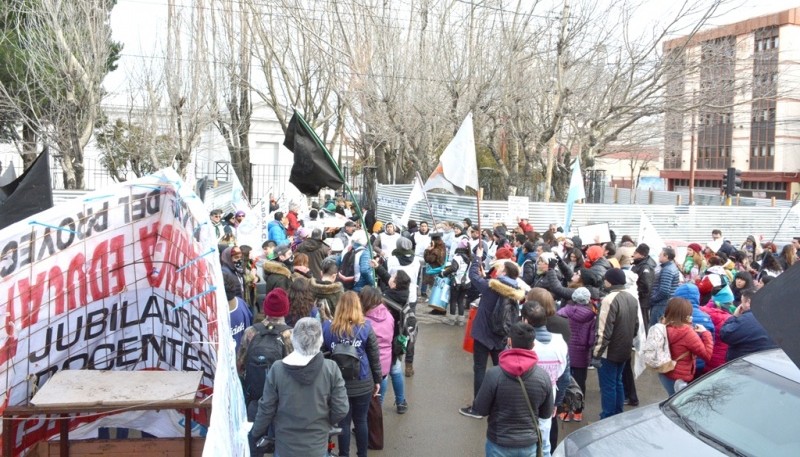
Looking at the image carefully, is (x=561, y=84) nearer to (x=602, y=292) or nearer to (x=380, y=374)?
(x=602, y=292)

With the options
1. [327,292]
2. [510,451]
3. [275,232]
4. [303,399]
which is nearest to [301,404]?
[303,399]

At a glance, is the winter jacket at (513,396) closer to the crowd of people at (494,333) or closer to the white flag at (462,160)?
the crowd of people at (494,333)

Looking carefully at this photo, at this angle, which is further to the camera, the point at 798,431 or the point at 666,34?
the point at 666,34

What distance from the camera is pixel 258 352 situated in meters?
5.23

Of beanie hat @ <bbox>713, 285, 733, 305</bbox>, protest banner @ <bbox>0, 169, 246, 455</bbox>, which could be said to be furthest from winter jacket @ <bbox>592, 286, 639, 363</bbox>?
protest banner @ <bbox>0, 169, 246, 455</bbox>

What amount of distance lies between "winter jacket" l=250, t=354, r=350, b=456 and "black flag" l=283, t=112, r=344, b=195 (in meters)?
3.11

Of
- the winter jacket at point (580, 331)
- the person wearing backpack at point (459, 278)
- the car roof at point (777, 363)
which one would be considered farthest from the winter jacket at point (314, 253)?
the car roof at point (777, 363)

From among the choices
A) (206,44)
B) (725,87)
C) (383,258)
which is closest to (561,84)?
(725,87)

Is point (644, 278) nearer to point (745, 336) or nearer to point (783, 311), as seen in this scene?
point (745, 336)

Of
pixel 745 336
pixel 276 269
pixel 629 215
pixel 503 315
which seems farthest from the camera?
pixel 629 215

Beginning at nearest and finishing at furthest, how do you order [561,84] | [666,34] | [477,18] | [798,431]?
[798,431] → [666,34] → [561,84] → [477,18]

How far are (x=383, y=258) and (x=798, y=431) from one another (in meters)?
6.59

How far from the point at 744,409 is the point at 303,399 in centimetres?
269

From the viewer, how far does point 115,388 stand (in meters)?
4.18
